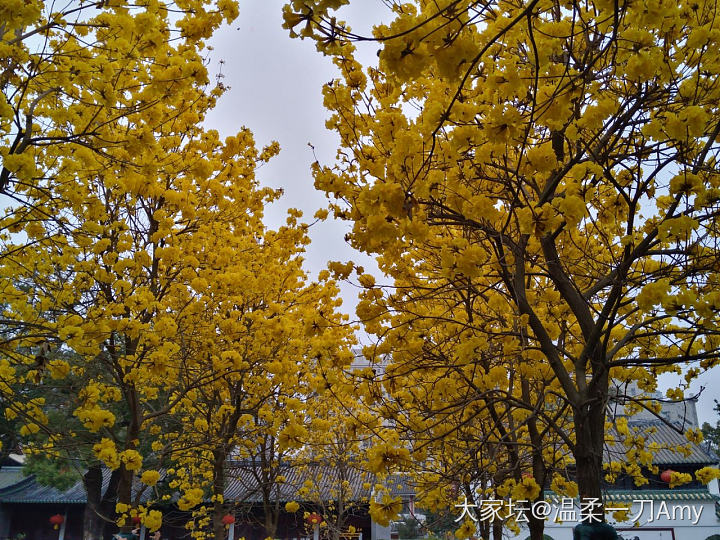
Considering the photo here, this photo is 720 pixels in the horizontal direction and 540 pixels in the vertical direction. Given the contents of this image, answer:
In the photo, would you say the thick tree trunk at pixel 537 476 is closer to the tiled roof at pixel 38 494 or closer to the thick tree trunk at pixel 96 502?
the thick tree trunk at pixel 96 502

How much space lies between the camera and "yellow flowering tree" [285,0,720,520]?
6.96 ft

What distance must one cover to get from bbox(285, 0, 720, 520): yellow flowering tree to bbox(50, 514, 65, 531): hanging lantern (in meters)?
19.1

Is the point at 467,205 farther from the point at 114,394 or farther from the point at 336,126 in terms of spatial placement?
the point at 114,394

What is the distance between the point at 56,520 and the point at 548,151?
2107 centimetres

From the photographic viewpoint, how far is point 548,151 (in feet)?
9.43

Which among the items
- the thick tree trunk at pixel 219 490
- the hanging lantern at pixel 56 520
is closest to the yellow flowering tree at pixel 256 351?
the thick tree trunk at pixel 219 490

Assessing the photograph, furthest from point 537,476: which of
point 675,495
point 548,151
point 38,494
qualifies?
point 38,494

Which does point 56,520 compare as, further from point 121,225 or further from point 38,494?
point 121,225

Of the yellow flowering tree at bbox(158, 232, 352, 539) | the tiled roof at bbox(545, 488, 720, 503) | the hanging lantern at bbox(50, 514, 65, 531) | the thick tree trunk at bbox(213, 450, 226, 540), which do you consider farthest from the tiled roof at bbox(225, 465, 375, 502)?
the tiled roof at bbox(545, 488, 720, 503)

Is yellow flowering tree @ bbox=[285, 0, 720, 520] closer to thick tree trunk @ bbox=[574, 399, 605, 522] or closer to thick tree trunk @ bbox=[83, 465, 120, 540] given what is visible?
thick tree trunk @ bbox=[574, 399, 605, 522]

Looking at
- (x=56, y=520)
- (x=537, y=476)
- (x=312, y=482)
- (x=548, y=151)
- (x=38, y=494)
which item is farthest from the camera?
(x=38, y=494)

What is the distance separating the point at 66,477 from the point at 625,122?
17995 millimetres

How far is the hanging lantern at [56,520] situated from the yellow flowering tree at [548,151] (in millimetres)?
19103

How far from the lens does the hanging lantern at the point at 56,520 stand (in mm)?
17775
